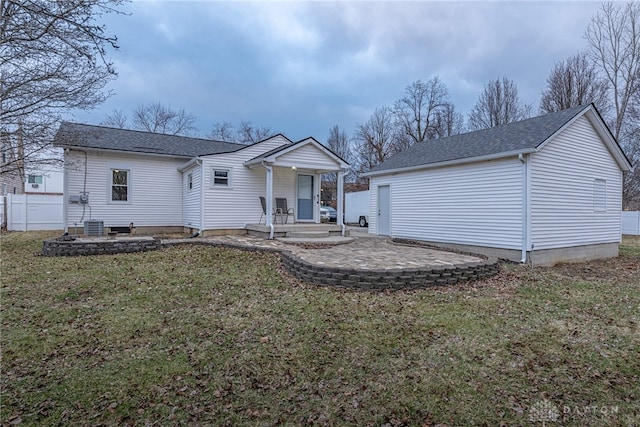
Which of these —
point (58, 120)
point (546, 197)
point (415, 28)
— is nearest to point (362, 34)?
point (415, 28)

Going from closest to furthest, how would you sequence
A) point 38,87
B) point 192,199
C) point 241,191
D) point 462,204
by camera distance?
point 38,87 → point 462,204 → point 241,191 → point 192,199

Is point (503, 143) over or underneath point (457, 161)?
over

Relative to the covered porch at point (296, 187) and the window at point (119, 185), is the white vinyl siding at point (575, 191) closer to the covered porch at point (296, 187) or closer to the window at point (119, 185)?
the covered porch at point (296, 187)

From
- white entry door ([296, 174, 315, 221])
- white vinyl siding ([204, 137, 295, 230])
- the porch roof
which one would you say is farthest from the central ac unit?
white entry door ([296, 174, 315, 221])

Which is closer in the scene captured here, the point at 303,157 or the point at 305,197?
the point at 303,157

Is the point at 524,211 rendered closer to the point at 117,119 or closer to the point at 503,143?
the point at 503,143

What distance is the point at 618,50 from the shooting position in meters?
20.0

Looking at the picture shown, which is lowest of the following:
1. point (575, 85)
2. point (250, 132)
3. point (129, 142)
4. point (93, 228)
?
point (93, 228)

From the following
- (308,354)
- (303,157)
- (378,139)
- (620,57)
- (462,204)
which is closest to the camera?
(308,354)

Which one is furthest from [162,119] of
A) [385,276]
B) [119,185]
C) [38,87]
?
[385,276]

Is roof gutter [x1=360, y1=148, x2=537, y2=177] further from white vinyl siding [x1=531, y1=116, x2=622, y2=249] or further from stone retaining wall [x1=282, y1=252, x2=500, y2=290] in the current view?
stone retaining wall [x1=282, y1=252, x2=500, y2=290]

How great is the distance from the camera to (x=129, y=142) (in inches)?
518

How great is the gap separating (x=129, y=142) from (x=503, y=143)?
1311 cm

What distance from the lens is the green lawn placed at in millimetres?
2684
